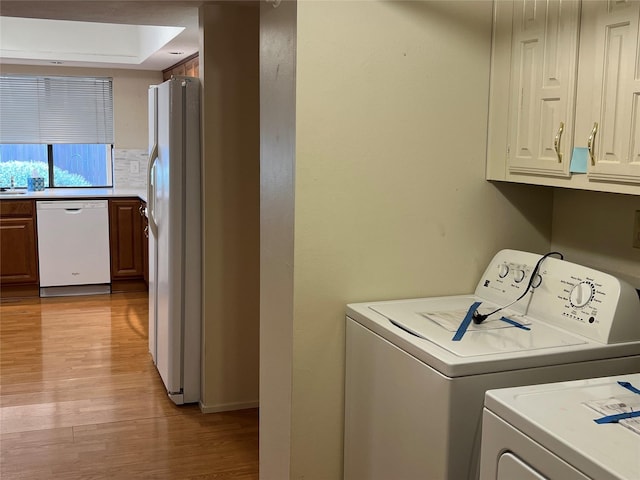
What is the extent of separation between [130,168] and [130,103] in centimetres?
66

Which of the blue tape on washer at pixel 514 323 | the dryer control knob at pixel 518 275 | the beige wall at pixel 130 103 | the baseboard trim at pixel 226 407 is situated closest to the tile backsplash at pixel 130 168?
the beige wall at pixel 130 103

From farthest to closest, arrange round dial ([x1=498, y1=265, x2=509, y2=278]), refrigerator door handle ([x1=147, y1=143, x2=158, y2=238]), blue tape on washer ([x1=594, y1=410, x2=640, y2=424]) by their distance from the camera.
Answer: refrigerator door handle ([x1=147, y1=143, x2=158, y2=238]) → round dial ([x1=498, y1=265, x2=509, y2=278]) → blue tape on washer ([x1=594, y1=410, x2=640, y2=424])

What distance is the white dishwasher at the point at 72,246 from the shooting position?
20.5ft

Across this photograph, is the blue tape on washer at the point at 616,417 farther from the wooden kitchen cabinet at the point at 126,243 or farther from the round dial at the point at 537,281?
the wooden kitchen cabinet at the point at 126,243

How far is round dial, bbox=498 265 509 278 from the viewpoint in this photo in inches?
87.5

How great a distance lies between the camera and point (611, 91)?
1.72m

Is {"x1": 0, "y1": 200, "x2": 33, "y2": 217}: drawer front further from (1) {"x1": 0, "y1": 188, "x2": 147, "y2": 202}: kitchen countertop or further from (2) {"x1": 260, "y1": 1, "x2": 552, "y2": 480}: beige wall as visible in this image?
(2) {"x1": 260, "y1": 1, "x2": 552, "y2": 480}: beige wall

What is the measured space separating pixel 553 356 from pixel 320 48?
1094 millimetres

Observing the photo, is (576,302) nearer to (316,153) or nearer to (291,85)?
(316,153)

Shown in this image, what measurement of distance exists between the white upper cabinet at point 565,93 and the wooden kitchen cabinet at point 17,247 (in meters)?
5.08

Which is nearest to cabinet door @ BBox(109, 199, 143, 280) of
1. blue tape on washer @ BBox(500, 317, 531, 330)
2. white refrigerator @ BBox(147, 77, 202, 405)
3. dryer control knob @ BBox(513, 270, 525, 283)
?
white refrigerator @ BBox(147, 77, 202, 405)

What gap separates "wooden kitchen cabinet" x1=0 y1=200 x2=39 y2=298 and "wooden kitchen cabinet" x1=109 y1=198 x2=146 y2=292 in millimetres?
686

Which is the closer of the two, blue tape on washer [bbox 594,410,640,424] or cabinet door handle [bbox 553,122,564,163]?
blue tape on washer [bbox 594,410,640,424]

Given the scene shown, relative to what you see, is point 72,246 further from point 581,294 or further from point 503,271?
point 581,294
